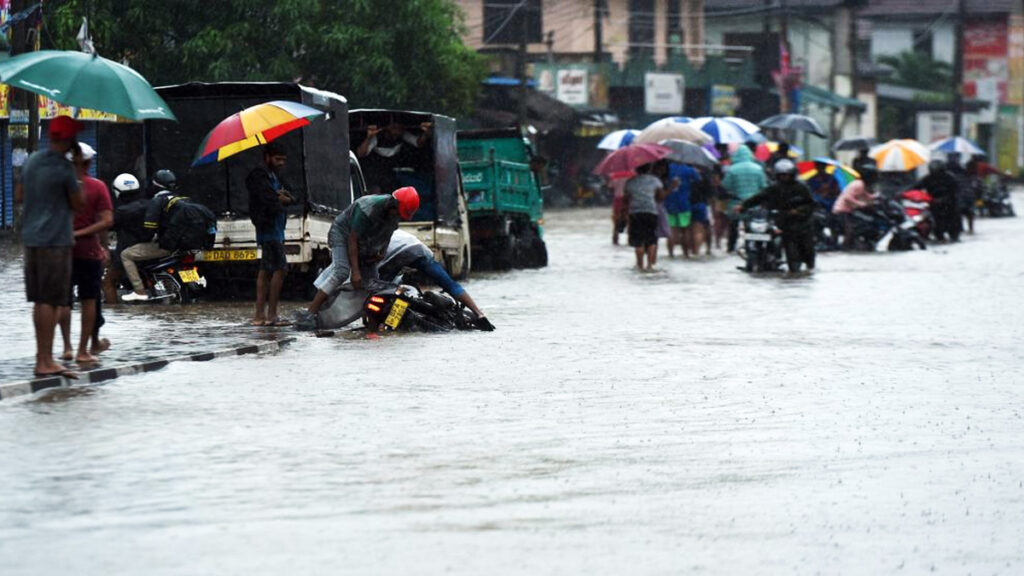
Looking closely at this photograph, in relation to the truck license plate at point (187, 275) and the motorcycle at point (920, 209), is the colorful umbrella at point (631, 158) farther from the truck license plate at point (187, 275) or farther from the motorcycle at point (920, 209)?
the truck license plate at point (187, 275)

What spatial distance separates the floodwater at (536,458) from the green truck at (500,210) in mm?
10151

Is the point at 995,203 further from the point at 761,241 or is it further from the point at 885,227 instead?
the point at 761,241

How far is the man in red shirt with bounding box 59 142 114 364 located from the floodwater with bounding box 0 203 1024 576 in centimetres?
74

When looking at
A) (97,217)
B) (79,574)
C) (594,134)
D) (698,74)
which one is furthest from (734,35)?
(79,574)

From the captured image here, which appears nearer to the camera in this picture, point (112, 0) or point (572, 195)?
point (112, 0)

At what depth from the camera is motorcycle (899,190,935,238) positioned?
34.8 m

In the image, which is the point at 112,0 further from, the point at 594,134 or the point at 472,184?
the point at 594,134

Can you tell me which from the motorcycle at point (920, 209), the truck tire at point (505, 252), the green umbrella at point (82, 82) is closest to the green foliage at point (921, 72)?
the motorcycle at point (920, 209)

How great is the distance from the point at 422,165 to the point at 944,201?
14938 mm

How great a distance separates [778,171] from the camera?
24844 mm

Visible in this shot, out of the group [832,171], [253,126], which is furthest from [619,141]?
[253,126]

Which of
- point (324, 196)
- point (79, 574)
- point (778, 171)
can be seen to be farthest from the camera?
point (778, 171)

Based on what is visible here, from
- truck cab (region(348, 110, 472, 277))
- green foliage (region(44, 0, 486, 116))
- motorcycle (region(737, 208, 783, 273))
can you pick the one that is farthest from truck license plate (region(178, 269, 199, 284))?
green foliage (region(44, 0, 486, 116))

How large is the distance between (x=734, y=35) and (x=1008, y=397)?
6247 cm
